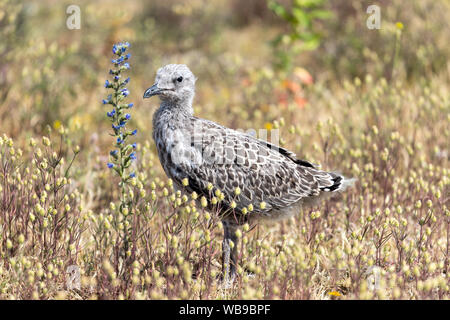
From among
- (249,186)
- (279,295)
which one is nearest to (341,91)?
(249,186)

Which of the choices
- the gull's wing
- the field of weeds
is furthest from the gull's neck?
the field of weeds

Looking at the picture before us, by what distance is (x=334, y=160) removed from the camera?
556 cm

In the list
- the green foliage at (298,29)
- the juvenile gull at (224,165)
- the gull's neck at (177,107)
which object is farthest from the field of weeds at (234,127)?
the gull's neck at (177,107)

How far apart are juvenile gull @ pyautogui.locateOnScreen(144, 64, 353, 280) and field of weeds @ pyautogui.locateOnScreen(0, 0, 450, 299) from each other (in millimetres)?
197

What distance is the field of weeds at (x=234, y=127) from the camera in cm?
371

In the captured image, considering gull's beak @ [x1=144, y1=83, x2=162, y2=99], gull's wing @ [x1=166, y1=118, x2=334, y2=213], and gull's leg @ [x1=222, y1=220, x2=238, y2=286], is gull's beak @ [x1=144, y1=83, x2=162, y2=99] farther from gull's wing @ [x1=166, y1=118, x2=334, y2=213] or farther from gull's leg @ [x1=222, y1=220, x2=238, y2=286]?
Answer: gull's leg @ [x1=222, y1=220, x2=238, y2=286]

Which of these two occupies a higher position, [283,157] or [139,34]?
[139,34]

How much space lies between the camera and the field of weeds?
3709mm

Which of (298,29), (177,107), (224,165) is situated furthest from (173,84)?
(298,29)

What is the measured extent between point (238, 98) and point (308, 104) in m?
1.13

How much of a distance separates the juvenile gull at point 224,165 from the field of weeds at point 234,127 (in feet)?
0.65

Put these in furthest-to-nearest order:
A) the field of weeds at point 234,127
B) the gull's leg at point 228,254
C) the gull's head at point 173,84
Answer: the gull's head at point 173,84, the gull's leg at point 228,254, the field of weeds at point 234,127

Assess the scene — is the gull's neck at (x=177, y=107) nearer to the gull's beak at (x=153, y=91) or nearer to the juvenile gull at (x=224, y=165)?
the juvenile gull at (x=224, y=165)
